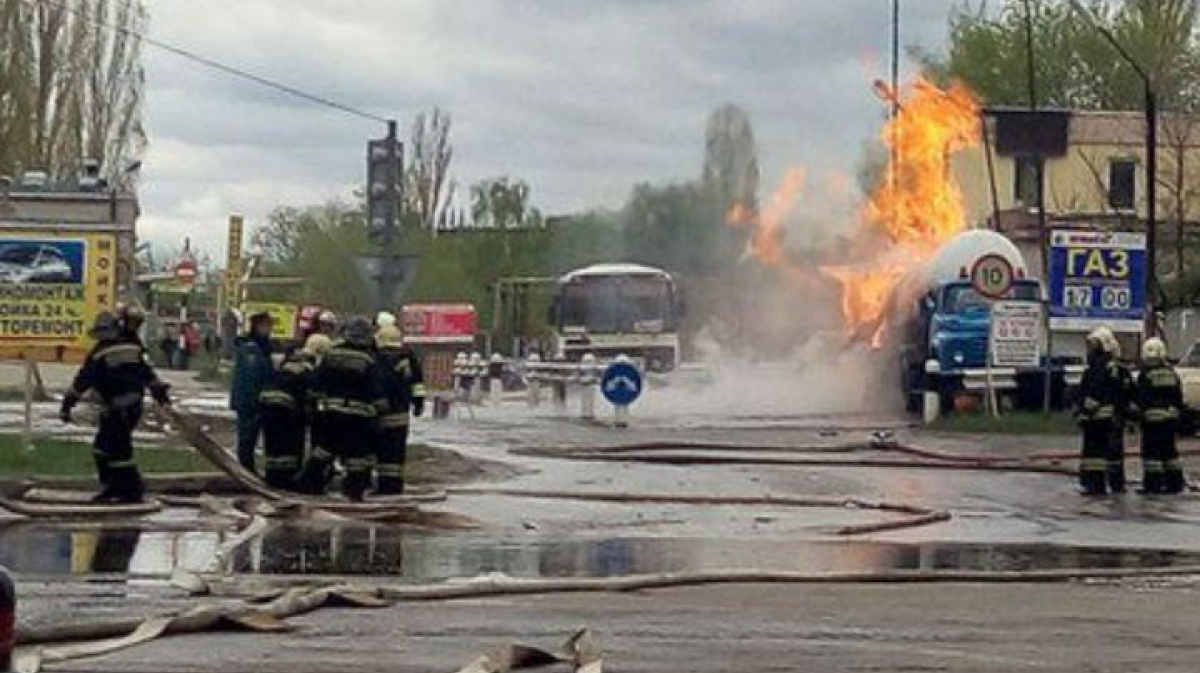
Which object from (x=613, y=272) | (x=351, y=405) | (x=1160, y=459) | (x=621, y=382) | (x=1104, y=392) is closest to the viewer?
(x=351, y=405)

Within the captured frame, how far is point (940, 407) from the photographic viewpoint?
3791 centimetres

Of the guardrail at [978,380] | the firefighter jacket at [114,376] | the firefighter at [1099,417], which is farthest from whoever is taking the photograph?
the guardrail at [978,380]

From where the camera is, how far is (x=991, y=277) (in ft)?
112

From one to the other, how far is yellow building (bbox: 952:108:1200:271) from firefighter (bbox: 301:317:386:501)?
127 feet

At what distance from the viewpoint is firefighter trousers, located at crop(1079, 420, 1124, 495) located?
2342cm

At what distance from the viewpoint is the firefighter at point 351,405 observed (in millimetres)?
19656

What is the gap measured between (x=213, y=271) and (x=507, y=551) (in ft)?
311

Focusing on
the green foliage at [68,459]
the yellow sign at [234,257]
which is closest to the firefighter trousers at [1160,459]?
the green foliage at [68,459]

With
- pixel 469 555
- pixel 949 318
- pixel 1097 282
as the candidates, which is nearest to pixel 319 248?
pixel 949 318

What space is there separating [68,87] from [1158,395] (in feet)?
123

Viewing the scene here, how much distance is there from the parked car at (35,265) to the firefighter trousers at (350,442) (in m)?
4.10

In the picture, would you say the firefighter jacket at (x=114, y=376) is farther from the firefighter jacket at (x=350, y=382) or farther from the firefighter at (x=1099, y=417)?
the firefighter at (x=1099, y=417)

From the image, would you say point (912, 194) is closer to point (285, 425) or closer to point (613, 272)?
point (613, 272)

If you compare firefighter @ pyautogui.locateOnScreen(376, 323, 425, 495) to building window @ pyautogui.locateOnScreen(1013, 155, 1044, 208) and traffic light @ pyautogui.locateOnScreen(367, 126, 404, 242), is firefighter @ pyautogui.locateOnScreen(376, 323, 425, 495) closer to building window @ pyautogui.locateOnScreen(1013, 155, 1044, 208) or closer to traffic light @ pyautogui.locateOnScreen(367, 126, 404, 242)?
traffic light @ pyautogui.locateOnScreen(367, 126, 404, 242)
